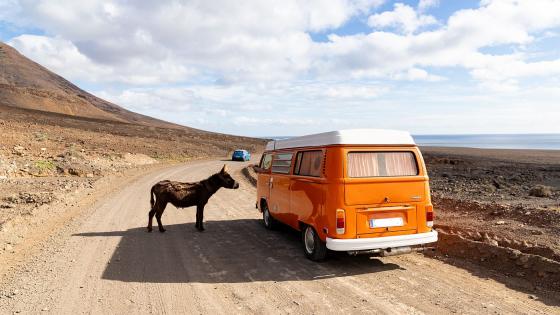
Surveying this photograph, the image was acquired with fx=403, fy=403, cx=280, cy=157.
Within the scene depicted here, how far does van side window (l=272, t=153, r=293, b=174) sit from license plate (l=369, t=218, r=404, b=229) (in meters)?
2.66

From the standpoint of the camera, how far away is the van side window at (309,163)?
8.06 m

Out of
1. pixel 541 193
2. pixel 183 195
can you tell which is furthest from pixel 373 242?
pixel 541 193

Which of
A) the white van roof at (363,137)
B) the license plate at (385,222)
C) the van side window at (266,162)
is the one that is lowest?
the license plate at (385,222)

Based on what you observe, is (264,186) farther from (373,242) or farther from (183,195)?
(373,242)

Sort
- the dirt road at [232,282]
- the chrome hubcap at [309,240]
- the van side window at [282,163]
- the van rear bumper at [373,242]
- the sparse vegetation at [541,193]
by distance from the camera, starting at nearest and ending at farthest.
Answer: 1. the dirt road at [232,282]
2. the van rear bumper at [373,242]
3. the chrome hubcap at [309,240]
4. the van side window at [282,163]
5. the sparse vegetation at [541,193]

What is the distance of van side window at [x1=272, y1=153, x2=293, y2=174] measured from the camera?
9615mm

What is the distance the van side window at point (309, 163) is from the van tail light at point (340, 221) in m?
0.92

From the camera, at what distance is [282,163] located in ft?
33.1

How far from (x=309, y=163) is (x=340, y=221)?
5.45 feet

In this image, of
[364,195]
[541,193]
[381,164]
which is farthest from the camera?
[541,193]

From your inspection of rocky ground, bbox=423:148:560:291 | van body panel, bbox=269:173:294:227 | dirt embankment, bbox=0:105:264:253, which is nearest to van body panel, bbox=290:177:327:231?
van body panel, bbox=269:173:294:227

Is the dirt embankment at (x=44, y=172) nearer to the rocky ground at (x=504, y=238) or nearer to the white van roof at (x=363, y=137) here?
the white van roof at (x=363, y=137)

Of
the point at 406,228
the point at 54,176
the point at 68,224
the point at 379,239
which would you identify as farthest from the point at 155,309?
the point at 54,176

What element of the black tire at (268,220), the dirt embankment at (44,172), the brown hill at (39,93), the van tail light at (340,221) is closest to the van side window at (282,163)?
the black tire at (268,220)
